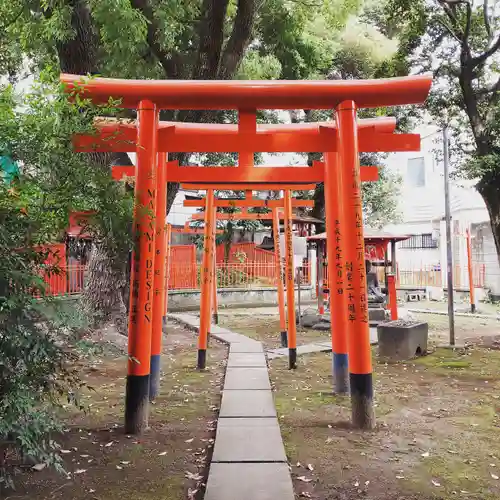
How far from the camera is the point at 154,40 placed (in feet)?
29.3

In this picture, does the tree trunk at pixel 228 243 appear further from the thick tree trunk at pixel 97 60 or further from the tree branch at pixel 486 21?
the tree branch at pixel 486 21

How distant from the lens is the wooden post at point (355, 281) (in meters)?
4.70

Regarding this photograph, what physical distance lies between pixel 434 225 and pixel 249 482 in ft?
72.8

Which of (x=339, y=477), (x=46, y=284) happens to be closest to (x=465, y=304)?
(x=339, y=477)

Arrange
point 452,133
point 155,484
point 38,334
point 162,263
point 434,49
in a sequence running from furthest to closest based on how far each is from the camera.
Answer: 1. point 452,133
2. point 434,49
3. point 162,263
4. point 155,484
5. point 38,334

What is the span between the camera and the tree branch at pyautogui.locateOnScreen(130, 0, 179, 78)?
27.9 feet

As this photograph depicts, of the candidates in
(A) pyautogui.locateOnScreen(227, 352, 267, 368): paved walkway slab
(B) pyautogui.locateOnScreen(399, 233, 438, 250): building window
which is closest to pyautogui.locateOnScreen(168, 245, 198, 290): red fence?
(A) pyautogui.locateOnScreen(227, 352, 267, 368): paved walkway slab

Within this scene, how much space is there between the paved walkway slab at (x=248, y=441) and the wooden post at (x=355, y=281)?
88cm

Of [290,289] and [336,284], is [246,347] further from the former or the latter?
[336,284]

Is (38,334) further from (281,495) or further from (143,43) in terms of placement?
(143,43)

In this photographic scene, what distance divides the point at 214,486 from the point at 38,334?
1588 millimetres

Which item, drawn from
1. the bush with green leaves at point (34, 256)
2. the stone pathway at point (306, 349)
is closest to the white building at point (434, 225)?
the stone pathway at point (306, 349)

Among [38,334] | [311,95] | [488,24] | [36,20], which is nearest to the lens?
[38,334]

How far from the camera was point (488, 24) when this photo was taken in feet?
33.6
